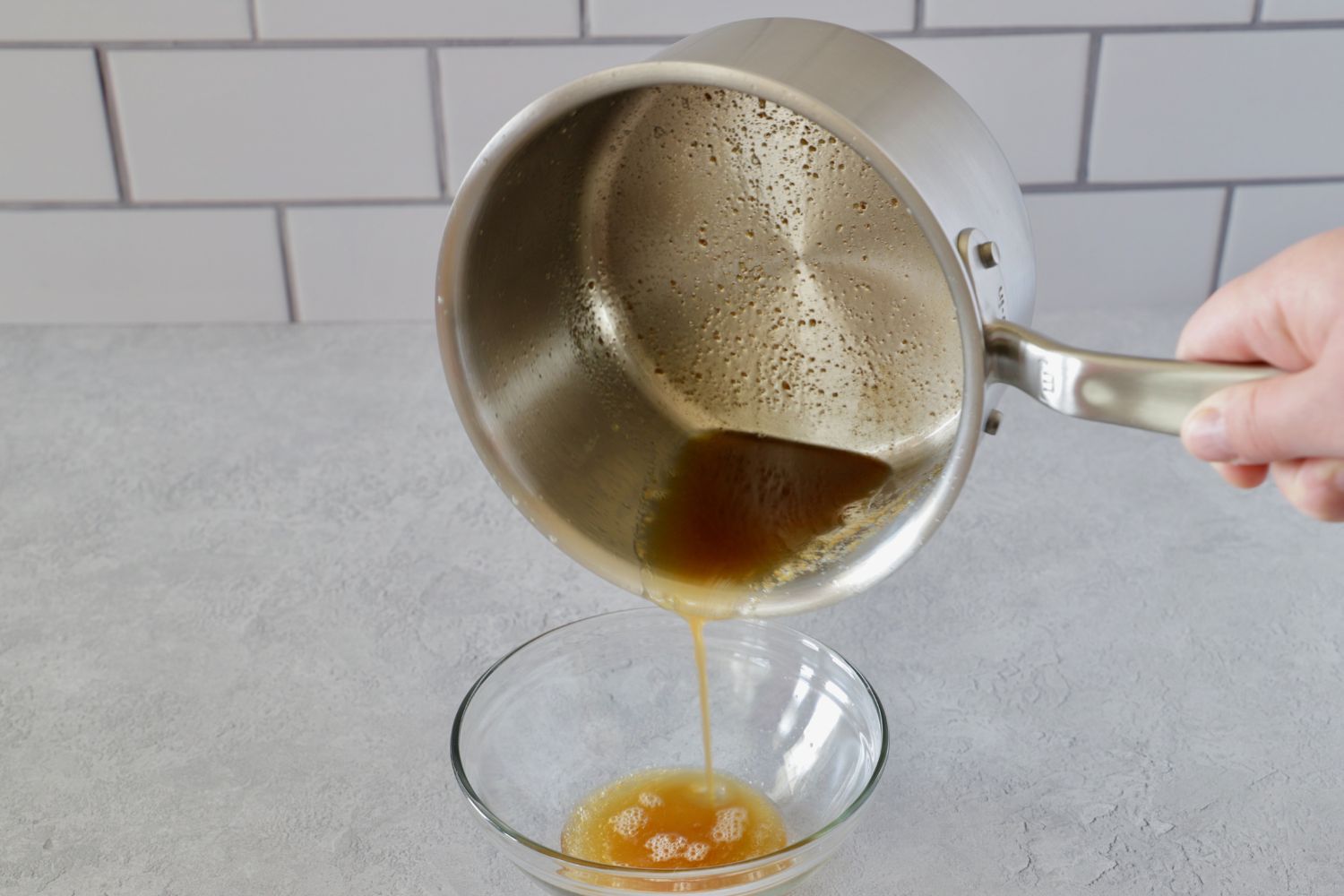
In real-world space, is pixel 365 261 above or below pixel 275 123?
below

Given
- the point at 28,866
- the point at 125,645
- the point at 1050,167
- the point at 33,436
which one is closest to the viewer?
the point at 28,866

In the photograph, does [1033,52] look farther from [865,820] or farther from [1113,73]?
[865,820]

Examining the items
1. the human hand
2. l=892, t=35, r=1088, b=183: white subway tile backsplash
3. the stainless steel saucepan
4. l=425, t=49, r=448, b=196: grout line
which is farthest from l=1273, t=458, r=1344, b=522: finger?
l=425, t=49, r=448, b=196: grout line

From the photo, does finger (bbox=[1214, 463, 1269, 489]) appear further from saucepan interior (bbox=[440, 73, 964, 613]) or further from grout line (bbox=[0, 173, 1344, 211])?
grout line (bbox=[0, 173, 1344, 211])

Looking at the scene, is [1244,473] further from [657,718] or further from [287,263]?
[287,263]

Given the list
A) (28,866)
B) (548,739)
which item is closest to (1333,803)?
(548,739)

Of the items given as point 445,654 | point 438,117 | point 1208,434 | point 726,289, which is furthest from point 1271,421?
point 438,117

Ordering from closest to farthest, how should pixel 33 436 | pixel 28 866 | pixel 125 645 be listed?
pixel 28 866
pixel 125 645
pixel 33 436
